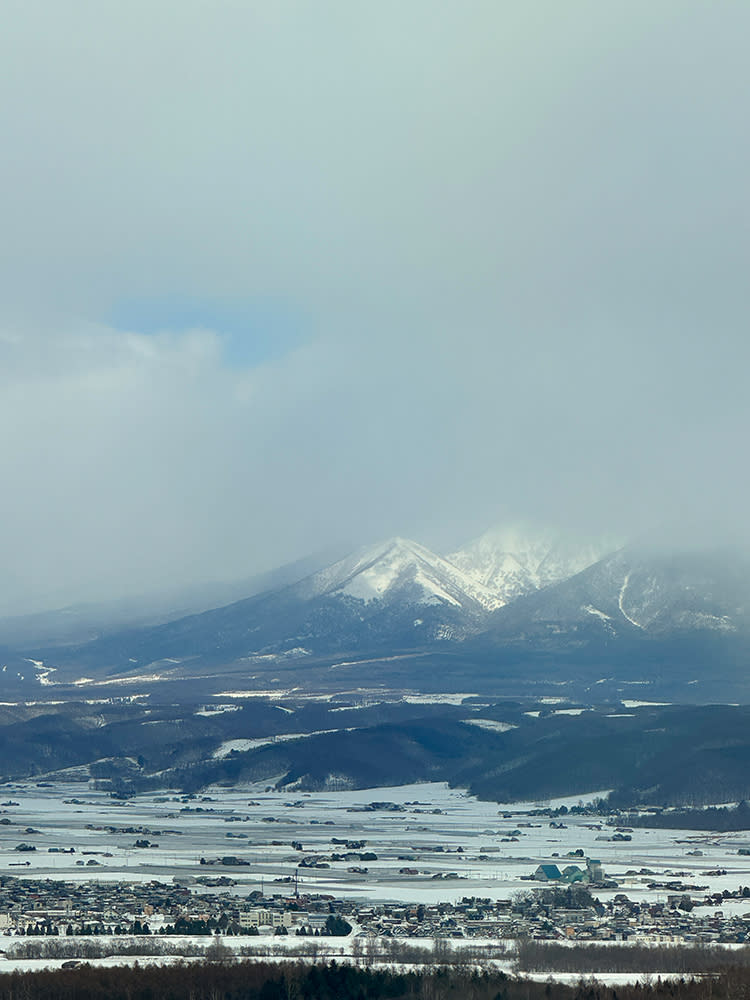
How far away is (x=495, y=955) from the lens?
9462 cm

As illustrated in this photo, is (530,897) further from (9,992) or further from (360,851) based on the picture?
(9,992)

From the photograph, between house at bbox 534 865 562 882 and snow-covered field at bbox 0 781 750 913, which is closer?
snow-covered field at bbox 0 781 750 913

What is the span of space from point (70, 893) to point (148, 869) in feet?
58.5

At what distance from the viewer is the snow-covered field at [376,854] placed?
133m

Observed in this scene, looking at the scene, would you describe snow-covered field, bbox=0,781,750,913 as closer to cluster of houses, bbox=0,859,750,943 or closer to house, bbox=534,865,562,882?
house, bbox=534,865,562,882

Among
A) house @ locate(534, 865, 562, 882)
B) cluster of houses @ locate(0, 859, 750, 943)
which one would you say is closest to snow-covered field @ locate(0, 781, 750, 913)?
house @ locate(534, 865, 562, 882)

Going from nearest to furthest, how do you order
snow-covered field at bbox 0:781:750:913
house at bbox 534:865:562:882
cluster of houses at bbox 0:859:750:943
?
cluster of houses at bbox 0:859:750:943, snow-covered field at bbox 0:781:750:913, house at bbox 534:865:562:882

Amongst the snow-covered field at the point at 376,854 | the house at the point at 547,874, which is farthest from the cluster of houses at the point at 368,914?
the house at the point at 547,874

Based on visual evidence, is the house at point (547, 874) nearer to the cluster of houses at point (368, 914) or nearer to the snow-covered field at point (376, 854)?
the snow-covered field at point (376, 854)

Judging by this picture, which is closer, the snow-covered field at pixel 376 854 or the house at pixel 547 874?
the snow-covered field at pixel 376 854

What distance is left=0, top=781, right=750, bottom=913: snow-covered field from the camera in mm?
132875

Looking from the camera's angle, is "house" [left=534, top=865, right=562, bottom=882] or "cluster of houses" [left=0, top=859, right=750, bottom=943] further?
"house" [left=534, top=865, right=562, bottom=882]

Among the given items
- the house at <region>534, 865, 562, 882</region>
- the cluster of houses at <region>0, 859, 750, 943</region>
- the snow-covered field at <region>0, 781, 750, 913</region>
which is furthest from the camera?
the house at <region>534, 865, 562, 882</region>

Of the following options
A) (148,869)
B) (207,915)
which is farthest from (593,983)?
(148,869)
